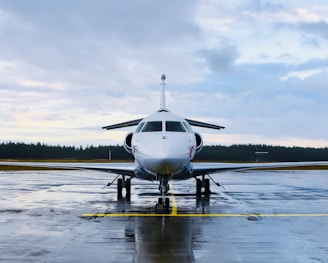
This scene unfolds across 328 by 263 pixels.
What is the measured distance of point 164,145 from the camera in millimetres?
14570

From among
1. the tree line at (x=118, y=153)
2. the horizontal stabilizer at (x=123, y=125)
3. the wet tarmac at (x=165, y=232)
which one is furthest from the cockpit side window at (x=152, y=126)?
the tree line at (x=118, y=153)

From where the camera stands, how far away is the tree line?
316 feet

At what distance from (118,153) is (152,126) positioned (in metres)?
100

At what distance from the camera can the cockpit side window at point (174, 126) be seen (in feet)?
52.7

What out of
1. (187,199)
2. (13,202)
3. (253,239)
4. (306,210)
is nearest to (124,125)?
(187,199)

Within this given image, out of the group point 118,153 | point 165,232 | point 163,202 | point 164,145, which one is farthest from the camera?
point 118,153

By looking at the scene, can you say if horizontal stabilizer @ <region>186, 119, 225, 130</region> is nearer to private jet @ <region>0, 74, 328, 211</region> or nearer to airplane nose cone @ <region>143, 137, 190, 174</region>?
private jet @ <region>0, 74, 328, 211</region>

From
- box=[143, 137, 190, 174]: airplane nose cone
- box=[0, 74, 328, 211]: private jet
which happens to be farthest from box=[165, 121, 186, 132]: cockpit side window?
box=[143, 137, 190, 174]: airplane nose cone

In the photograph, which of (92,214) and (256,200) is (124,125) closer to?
(256,200)

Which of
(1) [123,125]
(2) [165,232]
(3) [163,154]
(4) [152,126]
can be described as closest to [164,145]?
(3) [163,154]

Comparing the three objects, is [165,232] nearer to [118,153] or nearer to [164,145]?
[164,145]

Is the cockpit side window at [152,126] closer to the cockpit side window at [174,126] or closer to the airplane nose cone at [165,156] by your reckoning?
the cockpit side window at [174,126]

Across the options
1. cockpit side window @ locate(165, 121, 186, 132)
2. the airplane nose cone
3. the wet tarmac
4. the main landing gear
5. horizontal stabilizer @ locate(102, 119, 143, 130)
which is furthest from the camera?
horizontal stabilizer @ locate(102, 119, 143, 130)

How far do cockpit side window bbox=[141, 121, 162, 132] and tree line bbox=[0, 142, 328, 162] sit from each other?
251ft
